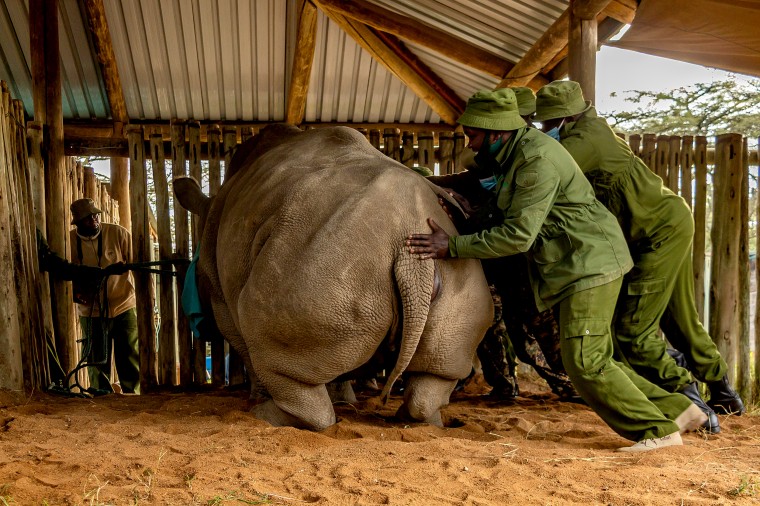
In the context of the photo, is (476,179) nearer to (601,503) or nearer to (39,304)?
(601,503)

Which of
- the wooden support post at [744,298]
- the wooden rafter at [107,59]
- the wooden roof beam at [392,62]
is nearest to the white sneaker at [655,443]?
the wooden support post at [744,298]

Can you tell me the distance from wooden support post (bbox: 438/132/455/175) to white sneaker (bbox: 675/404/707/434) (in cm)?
348

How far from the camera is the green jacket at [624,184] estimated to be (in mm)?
5098

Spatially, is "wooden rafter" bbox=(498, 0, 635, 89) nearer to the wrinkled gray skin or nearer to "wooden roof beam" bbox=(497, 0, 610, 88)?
"wooden roof beam" bbox=(497, 0, 610, 88)

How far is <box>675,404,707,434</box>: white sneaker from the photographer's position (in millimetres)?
4465

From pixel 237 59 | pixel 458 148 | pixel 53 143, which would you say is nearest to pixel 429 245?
pixel 458 148

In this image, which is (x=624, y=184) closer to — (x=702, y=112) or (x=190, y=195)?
(x=190, y=195)

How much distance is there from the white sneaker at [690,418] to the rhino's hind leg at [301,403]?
1.99 m

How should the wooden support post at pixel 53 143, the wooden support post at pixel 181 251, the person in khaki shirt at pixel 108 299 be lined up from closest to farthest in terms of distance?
the wooden support post at pixel 181 251, the wooden support post at pixel 53 143, the person in khaki shirt at pixel 108 299

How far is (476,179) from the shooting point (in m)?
5.60

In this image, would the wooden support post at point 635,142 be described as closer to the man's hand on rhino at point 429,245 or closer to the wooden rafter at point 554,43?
the wooden rafter at point 554,43

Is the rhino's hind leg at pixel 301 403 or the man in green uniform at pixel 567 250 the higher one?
the man in green uniform at pixel 567 250

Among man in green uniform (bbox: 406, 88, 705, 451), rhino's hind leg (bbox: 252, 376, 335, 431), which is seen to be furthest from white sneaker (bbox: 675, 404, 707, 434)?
rhino's hind leg (bbox: 252, 376, 335, 431)

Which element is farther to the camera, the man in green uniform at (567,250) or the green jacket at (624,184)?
the green jacket at (624,184)
